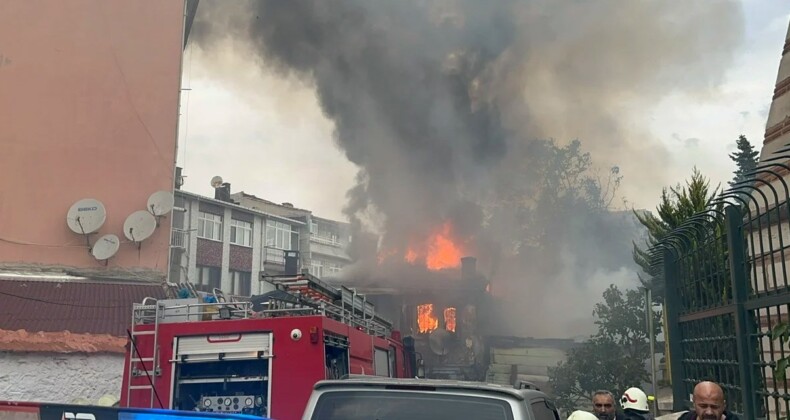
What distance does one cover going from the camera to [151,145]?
765 inches

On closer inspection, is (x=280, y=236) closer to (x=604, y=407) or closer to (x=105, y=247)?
(x=105, y=247)

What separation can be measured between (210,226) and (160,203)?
17.3 m

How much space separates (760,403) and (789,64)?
326 cm

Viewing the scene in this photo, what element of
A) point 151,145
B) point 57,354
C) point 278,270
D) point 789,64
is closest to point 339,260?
point 278,270

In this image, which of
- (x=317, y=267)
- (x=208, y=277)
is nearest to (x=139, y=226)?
(x=208, y=277)

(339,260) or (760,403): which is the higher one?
(339,260)

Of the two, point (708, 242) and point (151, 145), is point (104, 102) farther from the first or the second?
point (708, 242)

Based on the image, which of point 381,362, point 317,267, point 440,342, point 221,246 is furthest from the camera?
point 317,267

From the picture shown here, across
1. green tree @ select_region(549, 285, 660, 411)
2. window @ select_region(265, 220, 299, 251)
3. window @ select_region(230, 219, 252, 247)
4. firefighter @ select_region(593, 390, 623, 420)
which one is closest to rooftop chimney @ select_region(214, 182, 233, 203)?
window @ select_region(230, 219, 252, 247)

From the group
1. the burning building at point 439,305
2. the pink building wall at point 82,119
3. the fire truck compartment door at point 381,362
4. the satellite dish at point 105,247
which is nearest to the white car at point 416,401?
the fire truck compartment door at point 381,362

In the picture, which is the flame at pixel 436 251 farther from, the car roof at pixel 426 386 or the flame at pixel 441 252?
the car roof at pixel 426 386

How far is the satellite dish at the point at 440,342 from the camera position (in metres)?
25.8

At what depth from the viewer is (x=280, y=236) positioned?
1619 inches

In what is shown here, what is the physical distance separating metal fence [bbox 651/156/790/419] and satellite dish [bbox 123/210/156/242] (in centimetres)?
1333
